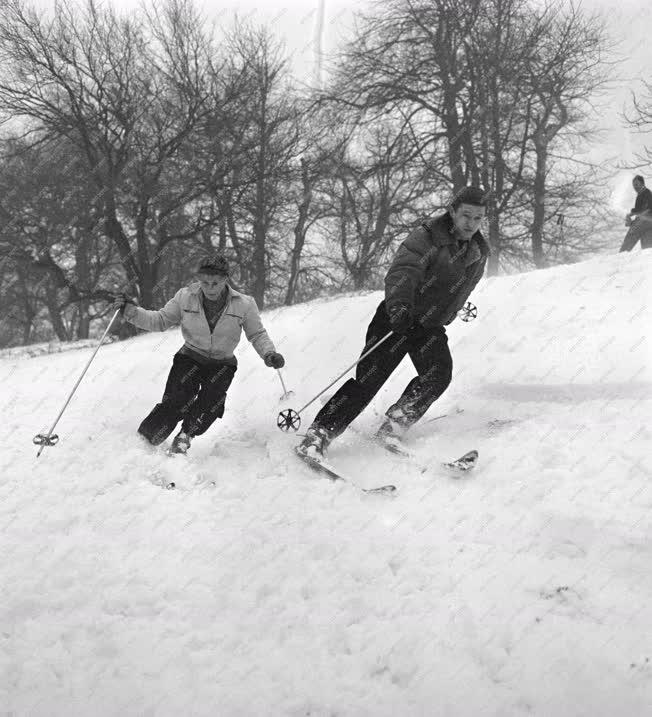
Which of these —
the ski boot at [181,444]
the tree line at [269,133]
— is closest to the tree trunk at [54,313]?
the tree line at [269,133]

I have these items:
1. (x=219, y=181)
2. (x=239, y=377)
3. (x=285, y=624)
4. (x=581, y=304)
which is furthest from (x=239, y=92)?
(x=285, y=624)

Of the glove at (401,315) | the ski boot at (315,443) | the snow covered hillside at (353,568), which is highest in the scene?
the glove at (401,315)

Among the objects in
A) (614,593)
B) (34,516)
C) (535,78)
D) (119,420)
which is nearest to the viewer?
(614,593)

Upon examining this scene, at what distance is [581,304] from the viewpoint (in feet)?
21.0

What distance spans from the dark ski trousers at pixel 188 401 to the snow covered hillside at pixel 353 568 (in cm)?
23

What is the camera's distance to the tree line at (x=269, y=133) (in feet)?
48.0

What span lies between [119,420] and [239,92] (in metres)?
13.9

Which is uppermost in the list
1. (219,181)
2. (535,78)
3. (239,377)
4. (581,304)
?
(535,78)

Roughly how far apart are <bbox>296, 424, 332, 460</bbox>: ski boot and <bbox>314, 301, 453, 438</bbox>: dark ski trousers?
5 centimetres

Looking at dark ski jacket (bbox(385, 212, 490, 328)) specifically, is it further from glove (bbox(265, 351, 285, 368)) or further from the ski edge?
the ski edge

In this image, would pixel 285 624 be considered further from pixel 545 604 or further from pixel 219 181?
pixel 219 181

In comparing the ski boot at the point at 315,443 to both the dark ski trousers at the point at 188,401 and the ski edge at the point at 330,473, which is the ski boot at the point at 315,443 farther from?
the dark ski trousers at the point at 188,401

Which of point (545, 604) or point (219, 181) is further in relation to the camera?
point (219, 181)

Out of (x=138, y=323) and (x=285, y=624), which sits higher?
(x=138, y=323)
